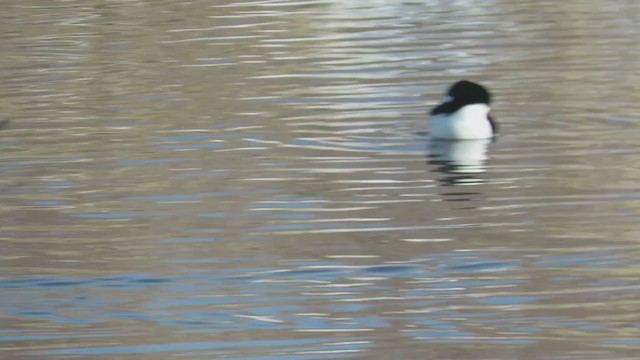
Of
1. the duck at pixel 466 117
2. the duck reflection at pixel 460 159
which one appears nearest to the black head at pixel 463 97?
the duck at pixel 466 117

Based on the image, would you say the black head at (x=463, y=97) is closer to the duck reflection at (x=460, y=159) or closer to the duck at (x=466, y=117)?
the duck at (x=466, y=117)

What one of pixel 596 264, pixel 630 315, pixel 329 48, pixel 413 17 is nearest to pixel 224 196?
pixel 596 264

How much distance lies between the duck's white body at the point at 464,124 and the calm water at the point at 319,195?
13 centimetres

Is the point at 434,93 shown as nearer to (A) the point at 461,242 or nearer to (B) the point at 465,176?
(B) the point at 465,176

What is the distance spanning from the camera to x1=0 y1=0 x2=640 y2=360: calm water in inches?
368

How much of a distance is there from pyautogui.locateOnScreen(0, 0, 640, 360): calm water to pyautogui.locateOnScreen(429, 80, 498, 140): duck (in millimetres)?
143

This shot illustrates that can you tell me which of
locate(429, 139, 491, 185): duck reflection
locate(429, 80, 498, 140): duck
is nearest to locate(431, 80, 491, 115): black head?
locate(429, 80, 498, 140): duck

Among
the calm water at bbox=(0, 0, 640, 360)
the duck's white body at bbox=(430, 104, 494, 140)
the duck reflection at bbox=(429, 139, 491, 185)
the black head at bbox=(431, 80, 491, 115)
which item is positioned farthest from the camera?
the black head at bbox=(431, 80, 491, 115)

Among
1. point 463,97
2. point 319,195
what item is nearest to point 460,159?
point 463,97

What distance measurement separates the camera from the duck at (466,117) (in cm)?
1486

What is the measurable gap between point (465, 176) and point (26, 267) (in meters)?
3.79

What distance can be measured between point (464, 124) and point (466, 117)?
65 millimetres

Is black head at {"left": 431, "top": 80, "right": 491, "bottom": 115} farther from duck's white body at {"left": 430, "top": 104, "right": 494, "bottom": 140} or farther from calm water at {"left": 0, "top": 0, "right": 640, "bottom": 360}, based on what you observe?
calm water at {"left": 0, "top": 0, "right": 640, "bottom": 360}

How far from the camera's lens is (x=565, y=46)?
63.5 ft
